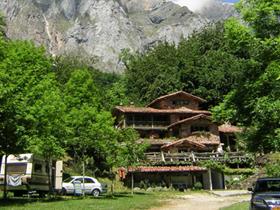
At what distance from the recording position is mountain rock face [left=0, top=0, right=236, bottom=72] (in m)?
166

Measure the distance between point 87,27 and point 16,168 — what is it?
151522mm

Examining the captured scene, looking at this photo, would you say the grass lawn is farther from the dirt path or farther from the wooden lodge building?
the wooden lodge building

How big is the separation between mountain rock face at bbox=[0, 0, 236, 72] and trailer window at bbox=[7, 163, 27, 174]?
128 meters

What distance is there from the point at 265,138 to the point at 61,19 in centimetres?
17752

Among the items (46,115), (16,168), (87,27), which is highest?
(87,27)

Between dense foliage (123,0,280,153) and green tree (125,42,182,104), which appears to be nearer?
dense foliage (123,0,280,153)

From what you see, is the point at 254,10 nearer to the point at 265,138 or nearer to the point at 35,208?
the point at 265,138

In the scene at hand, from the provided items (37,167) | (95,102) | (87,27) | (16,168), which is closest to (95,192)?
(37,167)

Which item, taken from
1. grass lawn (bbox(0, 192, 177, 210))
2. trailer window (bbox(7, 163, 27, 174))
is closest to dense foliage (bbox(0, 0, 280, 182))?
trailer window (bbox(7, 163, 27, 174))

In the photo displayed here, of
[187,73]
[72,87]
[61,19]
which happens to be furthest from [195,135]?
[61,19]

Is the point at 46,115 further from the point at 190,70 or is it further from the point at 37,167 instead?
the point at 190,70

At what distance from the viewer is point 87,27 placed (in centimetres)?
17475

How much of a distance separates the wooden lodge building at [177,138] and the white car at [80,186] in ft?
30.9

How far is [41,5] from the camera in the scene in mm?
185750
